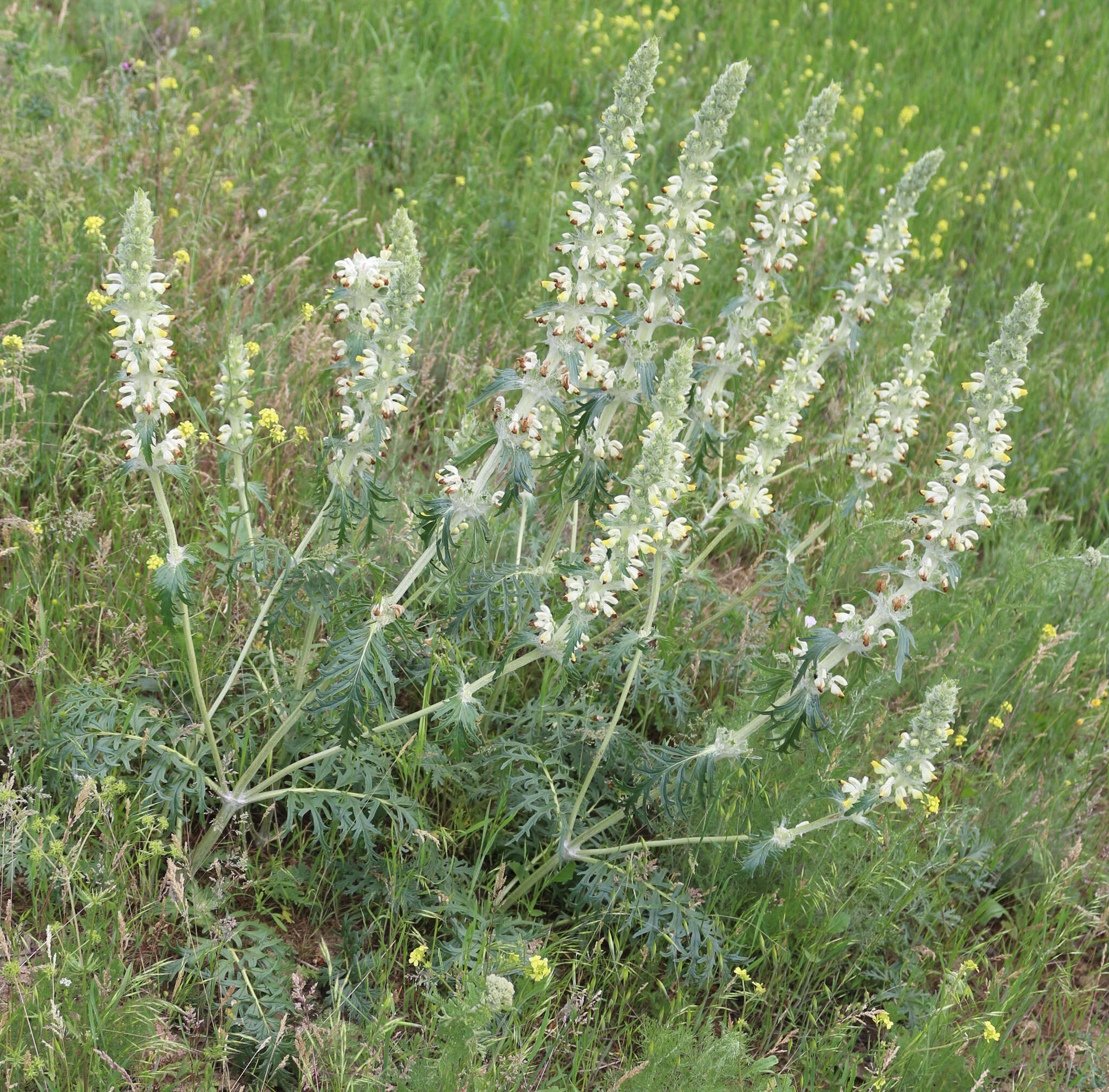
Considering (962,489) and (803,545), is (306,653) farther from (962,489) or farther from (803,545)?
(962,489)

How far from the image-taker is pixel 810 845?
3129 mm

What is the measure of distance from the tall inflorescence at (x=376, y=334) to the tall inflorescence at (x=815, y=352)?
1.25 metres

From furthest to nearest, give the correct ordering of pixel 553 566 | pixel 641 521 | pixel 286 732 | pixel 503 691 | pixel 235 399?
1. pixel 503 691
2. pixel 553 566
3. pixel 286 732
4. pixel 235 399
5. pixel 641 521

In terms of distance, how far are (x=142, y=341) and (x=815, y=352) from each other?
7.17ft

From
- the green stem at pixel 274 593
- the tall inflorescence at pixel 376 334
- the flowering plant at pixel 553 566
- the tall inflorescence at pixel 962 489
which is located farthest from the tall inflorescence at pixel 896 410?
the green stem at pixel 274 593

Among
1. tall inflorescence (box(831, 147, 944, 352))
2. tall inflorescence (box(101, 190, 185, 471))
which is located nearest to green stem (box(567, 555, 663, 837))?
tall inflorescence (box(101, 190, 185, 471))

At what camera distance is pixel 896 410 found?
355cm

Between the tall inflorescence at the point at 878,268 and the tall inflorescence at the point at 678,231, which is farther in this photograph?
the tall inflorescence at the point at 878,268

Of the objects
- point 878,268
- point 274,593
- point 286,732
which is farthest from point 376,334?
point 878,268

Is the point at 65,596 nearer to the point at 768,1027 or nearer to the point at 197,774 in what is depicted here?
the point at 197,774

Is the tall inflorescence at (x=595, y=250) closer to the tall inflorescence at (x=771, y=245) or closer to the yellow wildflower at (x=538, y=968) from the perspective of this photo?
the tall inflorescence at (x=771, y=245)

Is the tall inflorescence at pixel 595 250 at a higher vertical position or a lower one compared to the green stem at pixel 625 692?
higher

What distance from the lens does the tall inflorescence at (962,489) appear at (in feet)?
8.59

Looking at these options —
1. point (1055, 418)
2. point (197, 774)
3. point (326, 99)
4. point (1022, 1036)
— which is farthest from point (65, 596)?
point (1055, 418)
